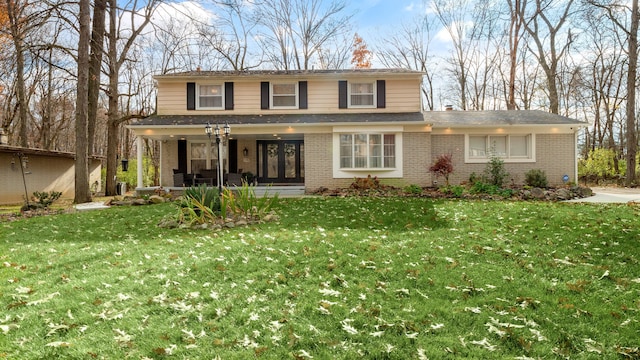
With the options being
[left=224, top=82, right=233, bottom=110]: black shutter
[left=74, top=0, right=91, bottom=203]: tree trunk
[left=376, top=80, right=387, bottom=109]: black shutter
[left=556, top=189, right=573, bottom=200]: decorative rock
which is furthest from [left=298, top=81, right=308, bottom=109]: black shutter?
[left=556, top=189, right=573, bottom=200]: decorative rock

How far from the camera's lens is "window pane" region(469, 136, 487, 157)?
1527 cm

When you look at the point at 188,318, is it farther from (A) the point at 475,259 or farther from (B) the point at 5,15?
(B) the point at 5,15

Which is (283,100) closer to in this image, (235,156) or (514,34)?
(235,156)

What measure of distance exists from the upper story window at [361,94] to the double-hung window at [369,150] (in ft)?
7.06

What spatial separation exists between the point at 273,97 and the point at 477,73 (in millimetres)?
18988

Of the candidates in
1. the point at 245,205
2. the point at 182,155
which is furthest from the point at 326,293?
the point at 182,155

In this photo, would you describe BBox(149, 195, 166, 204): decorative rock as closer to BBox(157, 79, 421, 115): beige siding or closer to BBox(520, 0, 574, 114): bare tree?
BBox(157, 79, 421, 115): beige siding

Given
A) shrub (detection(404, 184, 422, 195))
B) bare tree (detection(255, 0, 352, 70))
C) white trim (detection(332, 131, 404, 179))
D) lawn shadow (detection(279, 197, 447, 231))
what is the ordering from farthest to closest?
bare tree (detection(255, 0, 352, 70)), white trim (detection(332, 131, 404, 179)), shrub (detection(404, 184, 422, 195)), lawn shadow (detection(279, 197, 447, 231))

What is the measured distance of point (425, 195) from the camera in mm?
12383

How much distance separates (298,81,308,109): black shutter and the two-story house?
1.7 inches

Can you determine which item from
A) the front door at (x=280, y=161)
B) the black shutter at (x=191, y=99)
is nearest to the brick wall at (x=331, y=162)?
the front door at (x=280, y=161)

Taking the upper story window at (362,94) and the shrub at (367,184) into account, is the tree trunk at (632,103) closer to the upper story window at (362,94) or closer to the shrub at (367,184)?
the upper story window at (362,94)

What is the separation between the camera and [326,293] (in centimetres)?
380

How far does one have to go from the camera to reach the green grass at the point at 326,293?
2852 millimetres
